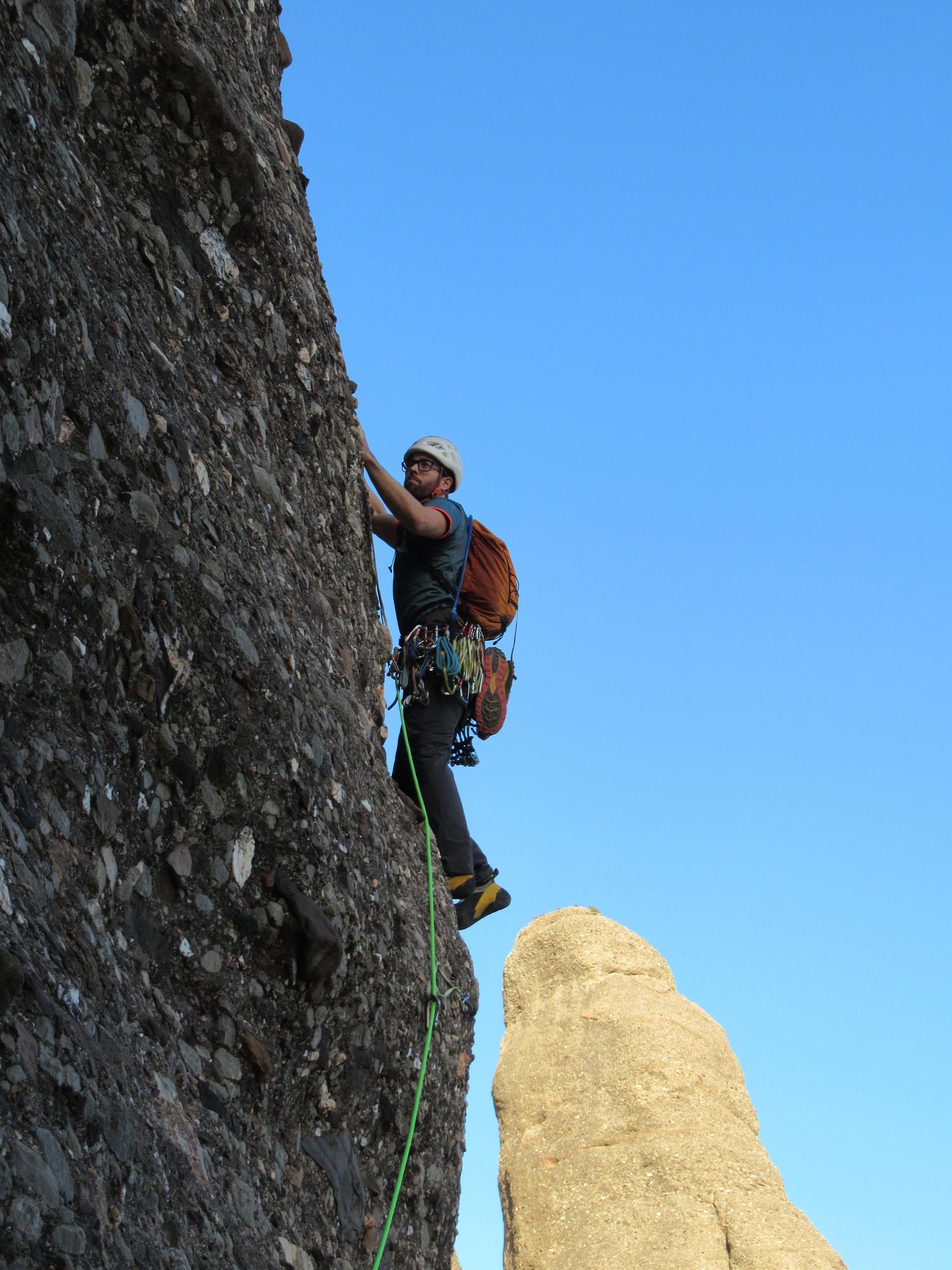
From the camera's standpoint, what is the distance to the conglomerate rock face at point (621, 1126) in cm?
1950

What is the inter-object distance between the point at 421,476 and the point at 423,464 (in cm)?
8

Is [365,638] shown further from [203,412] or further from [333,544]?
[203,412]

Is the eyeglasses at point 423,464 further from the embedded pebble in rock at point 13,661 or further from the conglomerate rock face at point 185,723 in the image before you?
the embedded pebble in rock at point 13,661

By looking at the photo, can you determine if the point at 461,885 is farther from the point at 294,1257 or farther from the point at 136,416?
the point at 136,416

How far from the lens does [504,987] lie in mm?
25422

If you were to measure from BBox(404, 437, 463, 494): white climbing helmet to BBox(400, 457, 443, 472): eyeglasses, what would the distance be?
0.07ft

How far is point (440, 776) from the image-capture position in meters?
7.65

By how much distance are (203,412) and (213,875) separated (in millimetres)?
1980

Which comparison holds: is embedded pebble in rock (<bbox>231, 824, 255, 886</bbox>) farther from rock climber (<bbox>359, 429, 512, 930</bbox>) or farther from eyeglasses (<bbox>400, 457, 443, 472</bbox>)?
eyeglasses (<bbox>400, 457, 443, 472</bbox>)

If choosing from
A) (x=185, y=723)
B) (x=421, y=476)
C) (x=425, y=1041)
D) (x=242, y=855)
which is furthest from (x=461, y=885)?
(x=185, y=723)

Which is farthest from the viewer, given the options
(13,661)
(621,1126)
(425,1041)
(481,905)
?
(621,1126)

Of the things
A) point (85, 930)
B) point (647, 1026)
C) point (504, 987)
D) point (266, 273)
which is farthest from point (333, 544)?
point (504, 987)

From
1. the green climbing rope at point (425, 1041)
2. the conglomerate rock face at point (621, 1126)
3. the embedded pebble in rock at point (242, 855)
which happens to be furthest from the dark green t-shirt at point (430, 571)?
the conglomerate rock face at point (621, 1126)

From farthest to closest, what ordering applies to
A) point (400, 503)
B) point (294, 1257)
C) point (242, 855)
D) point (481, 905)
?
point (481, 905) < point (400, 503) < point (242, 855) < point (294, 1257)
